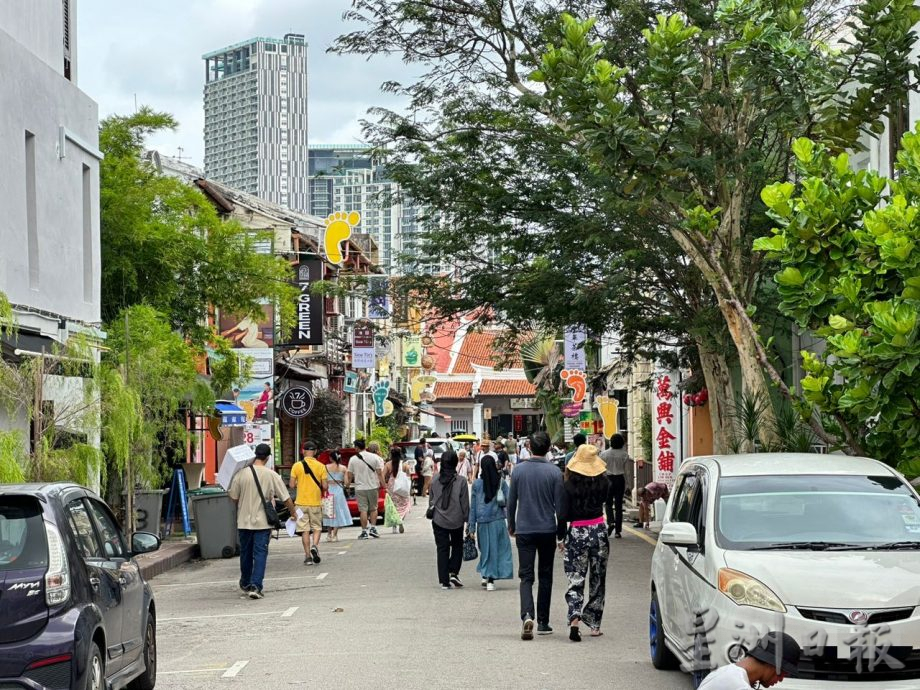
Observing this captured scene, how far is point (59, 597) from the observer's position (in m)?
7.86

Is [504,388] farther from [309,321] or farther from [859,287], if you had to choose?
[859,287]

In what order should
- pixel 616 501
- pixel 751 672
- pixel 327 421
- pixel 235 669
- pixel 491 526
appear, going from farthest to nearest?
pixel 327 421
pixel 616 501
pixel 491 526
pixel 235 669
pixel 751 672

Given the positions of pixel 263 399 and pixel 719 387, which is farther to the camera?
pixel 263 399

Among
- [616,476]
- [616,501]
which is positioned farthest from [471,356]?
[616,476]

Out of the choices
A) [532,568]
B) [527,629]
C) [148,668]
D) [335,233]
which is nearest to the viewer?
[148,668]

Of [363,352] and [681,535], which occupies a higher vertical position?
[363,352]

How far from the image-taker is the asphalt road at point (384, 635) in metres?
10.8

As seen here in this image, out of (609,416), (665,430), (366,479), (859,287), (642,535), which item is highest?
(859,287)

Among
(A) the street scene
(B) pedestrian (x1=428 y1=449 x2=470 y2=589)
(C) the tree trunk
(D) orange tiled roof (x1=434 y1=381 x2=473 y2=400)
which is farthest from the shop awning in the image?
(D) orange tiled roof (x1=434 y1=381 x2=473 y2=400)

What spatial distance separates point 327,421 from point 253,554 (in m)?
33.8

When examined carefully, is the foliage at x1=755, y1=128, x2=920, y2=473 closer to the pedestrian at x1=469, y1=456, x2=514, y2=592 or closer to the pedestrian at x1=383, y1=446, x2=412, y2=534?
the pedestrian at x1=469, y1=456, x2=514, y2=592

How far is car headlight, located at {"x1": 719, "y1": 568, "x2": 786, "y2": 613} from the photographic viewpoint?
844cm

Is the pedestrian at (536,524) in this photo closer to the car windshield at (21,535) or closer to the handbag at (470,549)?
the handbag at (470,549)

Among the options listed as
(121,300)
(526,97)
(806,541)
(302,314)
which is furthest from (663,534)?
(302,314)
